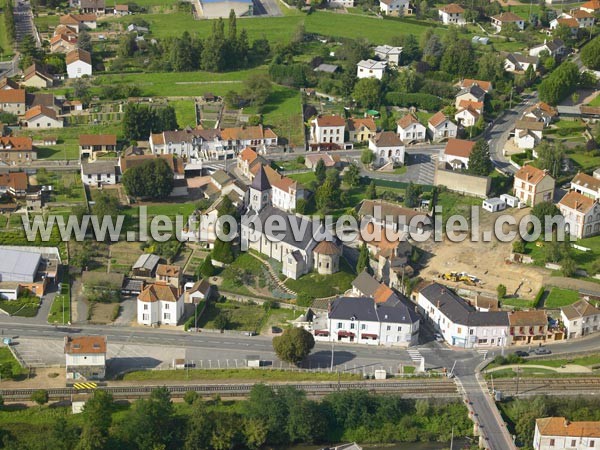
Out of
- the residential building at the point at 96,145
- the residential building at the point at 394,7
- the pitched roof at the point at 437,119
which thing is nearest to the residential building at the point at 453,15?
the residential building at the point at 394,7

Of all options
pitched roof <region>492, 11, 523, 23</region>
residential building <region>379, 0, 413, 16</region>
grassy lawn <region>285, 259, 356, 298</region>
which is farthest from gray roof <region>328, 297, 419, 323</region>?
residential building <region>379, 0, 413, 16</region>

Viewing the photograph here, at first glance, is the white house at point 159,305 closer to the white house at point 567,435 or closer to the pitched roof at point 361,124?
the white house at point 567,435

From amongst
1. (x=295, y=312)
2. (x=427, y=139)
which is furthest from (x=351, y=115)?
(x=295, y=312)

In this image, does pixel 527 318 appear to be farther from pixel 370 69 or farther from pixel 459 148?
pixel 370 69

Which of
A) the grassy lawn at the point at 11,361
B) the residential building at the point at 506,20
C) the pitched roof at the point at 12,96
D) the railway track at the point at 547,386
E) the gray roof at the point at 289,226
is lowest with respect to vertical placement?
the railway track at the point at 547,386

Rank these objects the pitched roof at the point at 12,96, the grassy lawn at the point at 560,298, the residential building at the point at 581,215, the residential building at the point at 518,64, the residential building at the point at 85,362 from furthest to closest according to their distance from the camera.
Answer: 1. the residential building at the point at 518,64
2. the pitched roof at the point at 12,96
3. the residential building at the point at 581,215
4. the grassy lawn at the point at 560,298
5. the residential building at the point at 85,362

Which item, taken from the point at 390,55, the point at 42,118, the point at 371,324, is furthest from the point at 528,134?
the point at 42,118

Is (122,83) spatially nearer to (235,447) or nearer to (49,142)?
(49,142)
